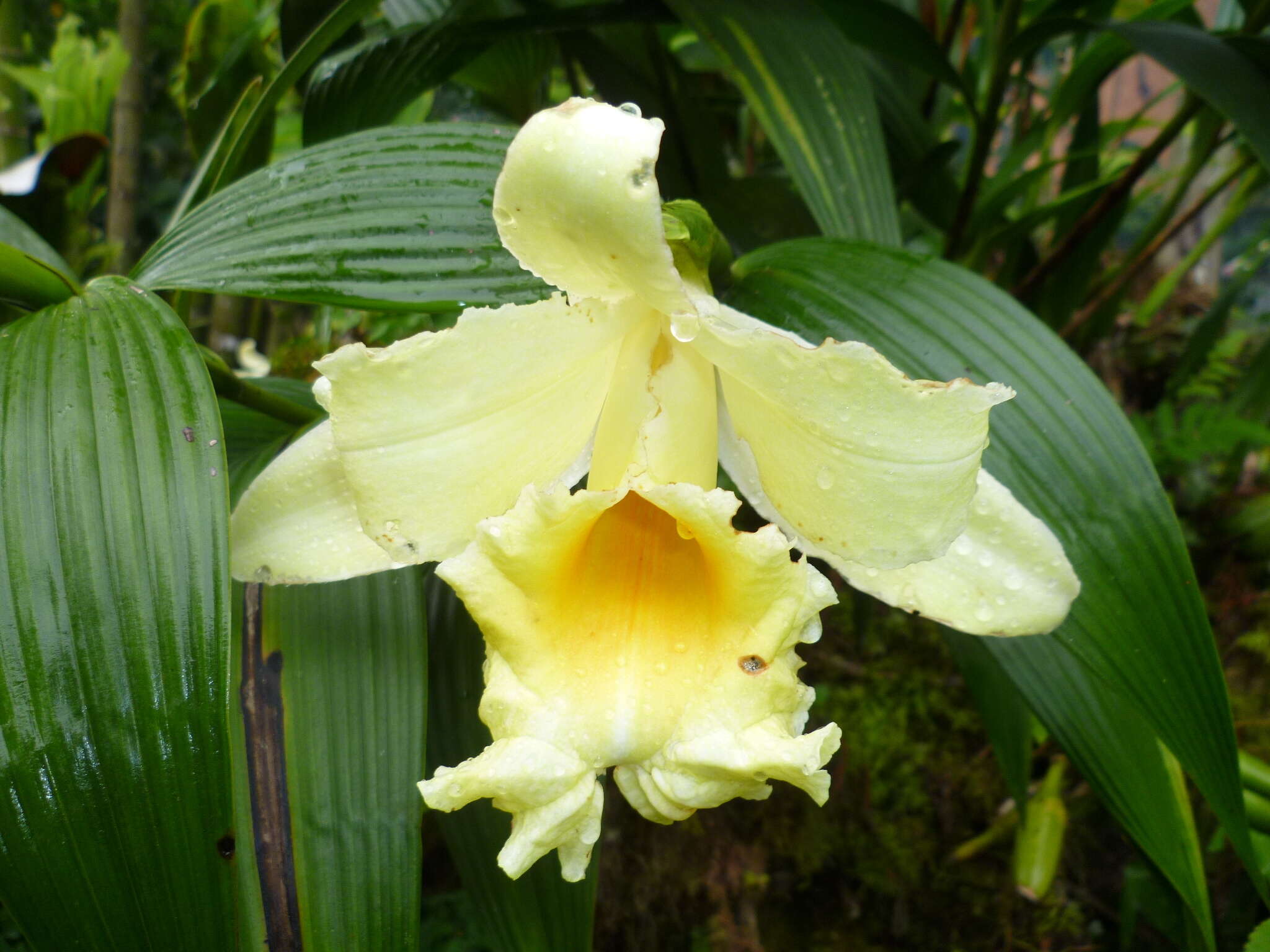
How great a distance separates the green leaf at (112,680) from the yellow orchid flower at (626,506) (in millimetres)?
138

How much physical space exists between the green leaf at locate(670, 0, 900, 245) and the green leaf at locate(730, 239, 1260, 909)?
24 cm

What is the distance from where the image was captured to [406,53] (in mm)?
1249

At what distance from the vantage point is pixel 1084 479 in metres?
0.73

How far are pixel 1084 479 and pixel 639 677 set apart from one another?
1.46ft

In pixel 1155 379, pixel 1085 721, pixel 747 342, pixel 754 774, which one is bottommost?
pixel 1155 379

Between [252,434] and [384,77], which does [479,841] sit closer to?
[252,434]

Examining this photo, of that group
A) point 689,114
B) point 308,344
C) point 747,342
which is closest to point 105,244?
point 308,344

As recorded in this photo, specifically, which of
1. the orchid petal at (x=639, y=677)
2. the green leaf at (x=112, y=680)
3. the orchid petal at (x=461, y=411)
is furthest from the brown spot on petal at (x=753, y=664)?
the green leaf at (x=112, y=680)

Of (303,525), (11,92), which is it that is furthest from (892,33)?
(11,92)

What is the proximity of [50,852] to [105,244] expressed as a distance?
157 cm

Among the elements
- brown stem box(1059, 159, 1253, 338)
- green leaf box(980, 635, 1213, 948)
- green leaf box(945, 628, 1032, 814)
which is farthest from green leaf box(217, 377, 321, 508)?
brown stem box(1059, 159, 1253, 338)

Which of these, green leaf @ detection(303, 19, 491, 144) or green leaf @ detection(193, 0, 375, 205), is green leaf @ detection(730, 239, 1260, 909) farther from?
green leaf @ detection(303, 19, 491, 144)

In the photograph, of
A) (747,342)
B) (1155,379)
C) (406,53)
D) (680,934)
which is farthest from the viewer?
(1155,379)

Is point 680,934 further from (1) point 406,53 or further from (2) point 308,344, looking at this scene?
(1) point 406,53
